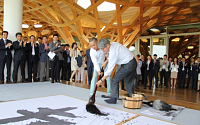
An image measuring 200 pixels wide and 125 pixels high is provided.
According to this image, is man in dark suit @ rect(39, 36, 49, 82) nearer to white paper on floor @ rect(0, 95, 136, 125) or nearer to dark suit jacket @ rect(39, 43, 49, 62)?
dark suit jacket @ rect(39, 43, 49, 62)

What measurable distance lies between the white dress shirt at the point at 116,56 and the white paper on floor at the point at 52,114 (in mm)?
836

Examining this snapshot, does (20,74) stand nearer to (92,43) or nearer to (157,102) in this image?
(92,43)

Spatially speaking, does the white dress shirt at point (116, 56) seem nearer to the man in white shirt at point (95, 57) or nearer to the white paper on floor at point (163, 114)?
the man in white shirt at point (95, 57)

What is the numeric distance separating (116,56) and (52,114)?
1656 millimetres

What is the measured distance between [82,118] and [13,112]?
3.99 ft

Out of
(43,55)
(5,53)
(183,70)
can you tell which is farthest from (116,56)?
(183,70)

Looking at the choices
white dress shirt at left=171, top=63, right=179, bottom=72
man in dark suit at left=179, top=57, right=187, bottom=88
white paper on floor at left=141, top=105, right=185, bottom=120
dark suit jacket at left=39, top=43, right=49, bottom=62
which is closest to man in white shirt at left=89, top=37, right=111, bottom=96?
white paper on floor at left=141, top=105, right=185, bottom=120

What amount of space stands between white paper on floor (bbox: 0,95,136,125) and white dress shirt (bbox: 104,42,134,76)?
84 centimetres

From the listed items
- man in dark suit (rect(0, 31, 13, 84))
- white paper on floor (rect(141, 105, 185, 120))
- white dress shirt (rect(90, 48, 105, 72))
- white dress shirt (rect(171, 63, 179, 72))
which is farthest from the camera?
white dress shirt (rect(171, 63, 179, 72))

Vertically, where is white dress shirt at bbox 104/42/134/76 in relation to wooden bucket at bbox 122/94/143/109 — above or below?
above

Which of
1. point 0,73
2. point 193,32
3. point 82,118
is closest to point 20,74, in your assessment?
point 0,73

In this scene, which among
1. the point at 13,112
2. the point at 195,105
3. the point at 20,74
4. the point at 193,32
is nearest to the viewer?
the point at 13,112

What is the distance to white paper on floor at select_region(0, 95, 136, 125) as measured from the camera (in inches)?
96.2

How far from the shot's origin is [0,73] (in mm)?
6023
